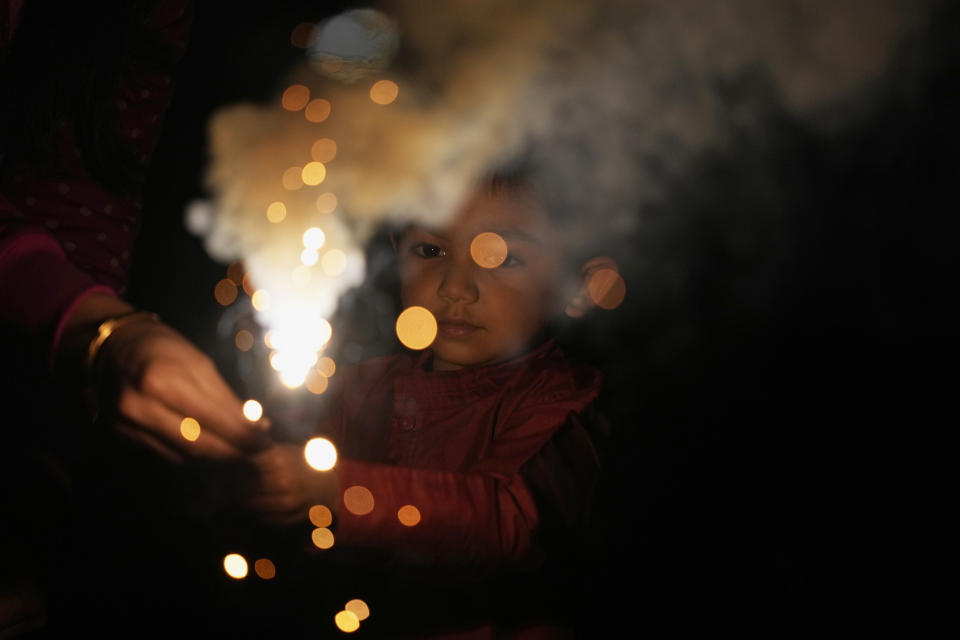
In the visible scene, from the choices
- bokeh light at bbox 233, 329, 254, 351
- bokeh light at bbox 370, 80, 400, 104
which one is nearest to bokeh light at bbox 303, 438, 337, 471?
bokeh light at bbox 233, 329, 254, 351

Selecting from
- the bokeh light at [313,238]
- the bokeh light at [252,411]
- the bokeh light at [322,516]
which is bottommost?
the bokeh light at [322,516]

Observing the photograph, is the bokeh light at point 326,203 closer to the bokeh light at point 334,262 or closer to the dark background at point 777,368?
the bokeh light at point 334,262

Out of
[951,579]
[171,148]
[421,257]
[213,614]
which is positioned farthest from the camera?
[171,148]

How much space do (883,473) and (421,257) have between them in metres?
0.66

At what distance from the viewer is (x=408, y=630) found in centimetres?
65

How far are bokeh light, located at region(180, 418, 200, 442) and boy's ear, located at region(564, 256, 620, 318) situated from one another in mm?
548

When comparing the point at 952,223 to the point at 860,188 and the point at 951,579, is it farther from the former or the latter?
the point at 951,579

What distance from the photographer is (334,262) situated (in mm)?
1012

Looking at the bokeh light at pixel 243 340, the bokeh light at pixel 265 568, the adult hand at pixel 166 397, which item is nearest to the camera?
the adult hand at pixel 166 397

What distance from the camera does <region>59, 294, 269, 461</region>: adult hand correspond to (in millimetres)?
517

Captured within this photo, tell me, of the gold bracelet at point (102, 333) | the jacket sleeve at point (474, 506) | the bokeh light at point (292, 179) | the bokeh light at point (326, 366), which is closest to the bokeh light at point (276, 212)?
the bokeh light at point (292, 179)

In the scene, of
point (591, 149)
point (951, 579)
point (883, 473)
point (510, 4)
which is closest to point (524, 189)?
Answer: point (591, 149)

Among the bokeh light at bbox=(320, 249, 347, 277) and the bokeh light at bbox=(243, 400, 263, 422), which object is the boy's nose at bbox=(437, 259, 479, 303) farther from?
the bokeh light at bbox=(243, 400, 263, 422)

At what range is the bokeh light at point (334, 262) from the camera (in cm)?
98
